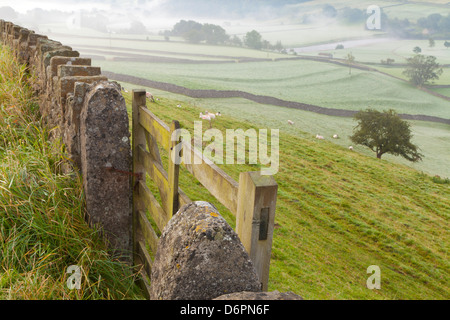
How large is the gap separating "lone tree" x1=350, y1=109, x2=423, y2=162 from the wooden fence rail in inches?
1802

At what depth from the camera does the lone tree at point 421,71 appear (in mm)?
101562

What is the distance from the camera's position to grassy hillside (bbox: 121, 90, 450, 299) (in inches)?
420

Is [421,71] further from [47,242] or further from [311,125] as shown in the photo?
[47,242]

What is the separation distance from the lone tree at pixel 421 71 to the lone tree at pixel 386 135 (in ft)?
198

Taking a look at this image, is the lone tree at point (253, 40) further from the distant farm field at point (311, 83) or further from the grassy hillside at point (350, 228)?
the grassy hillside at point (350, 228)

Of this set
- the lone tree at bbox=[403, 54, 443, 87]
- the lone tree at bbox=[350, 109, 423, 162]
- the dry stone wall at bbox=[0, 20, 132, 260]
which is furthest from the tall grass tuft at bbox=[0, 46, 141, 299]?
the lone tree at bbox=[403, 54, 443, 87]

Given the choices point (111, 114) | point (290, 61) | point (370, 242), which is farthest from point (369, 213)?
point (290, 61)

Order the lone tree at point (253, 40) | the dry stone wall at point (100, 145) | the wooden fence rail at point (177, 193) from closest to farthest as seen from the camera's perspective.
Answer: the wooden fence rail at point (177, 193) → the dry stone wall at point (100, 145) → the lone tree at point (253, 40)

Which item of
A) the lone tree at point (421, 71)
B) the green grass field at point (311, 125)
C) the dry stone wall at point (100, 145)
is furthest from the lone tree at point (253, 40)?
the dry stone wall at point (100, 145)

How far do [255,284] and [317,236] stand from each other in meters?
12.5

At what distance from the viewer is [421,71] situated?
103m

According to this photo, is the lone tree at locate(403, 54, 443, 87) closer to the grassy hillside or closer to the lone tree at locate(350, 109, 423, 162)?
the lone tree at locate(350, 109, 423, 162)

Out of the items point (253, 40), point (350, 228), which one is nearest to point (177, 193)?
point (350, 228)

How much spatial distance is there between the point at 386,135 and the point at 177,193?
47.4 m
